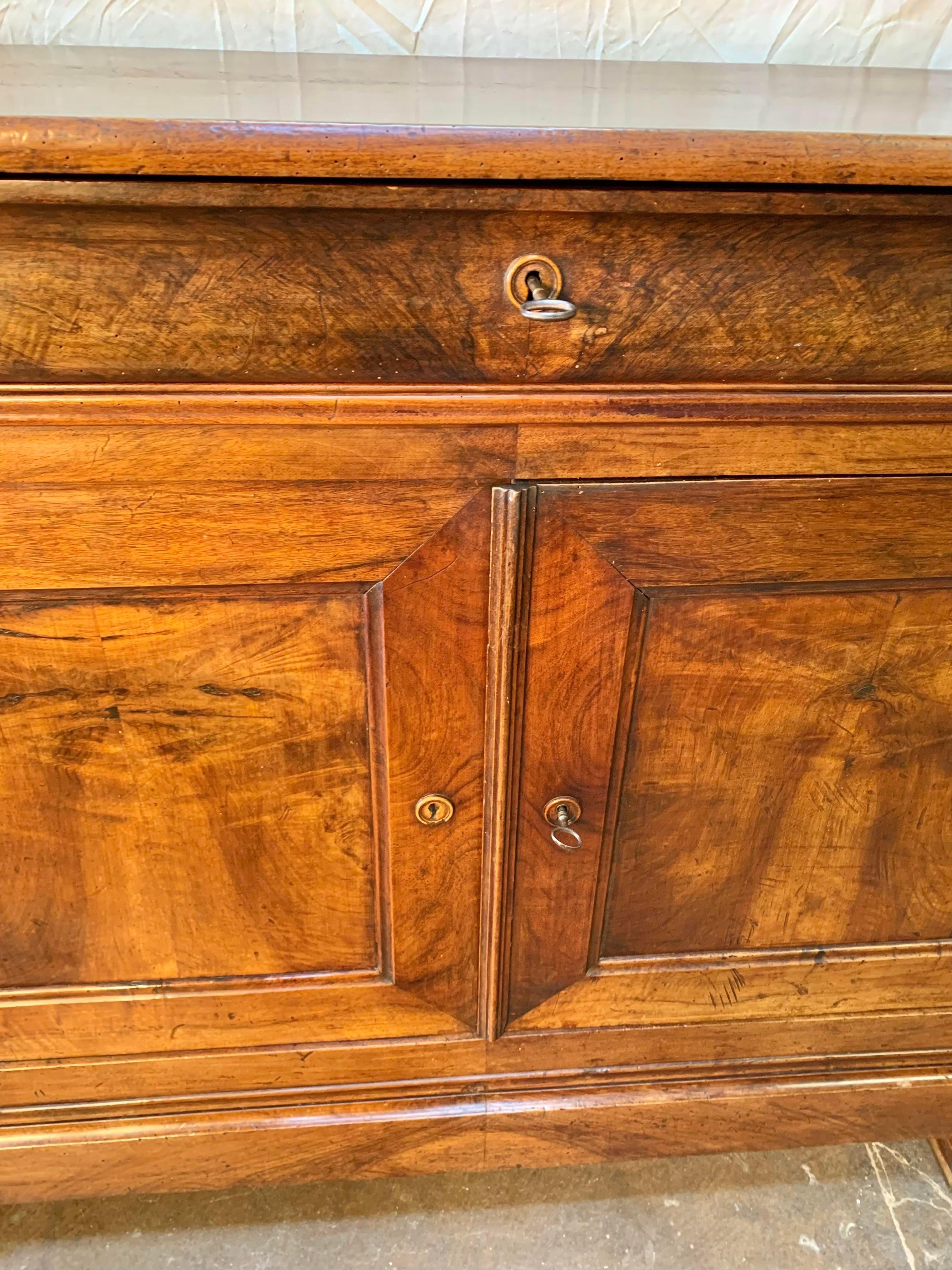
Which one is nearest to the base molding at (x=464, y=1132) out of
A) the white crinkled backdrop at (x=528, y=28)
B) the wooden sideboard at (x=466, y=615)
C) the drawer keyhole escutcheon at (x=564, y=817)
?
the wooden sideboard at (x=466, y=615)

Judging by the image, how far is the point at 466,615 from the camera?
56 centimetres

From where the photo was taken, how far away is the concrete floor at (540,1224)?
808 millimetres

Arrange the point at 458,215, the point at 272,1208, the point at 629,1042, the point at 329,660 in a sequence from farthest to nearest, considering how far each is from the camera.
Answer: the point at 272,1208
the point at 629,1042
the point at 329,660
the point at 458,215

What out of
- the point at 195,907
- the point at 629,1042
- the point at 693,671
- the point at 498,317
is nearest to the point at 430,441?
the point at 498,317

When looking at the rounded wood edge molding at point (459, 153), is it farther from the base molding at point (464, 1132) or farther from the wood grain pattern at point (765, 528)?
the base molding at point (464, 1132)

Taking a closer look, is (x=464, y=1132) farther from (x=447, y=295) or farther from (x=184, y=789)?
(x=447, y=295)

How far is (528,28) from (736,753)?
63 centimetres

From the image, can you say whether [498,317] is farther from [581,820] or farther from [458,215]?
[581,820]

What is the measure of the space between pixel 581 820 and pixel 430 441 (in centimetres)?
29

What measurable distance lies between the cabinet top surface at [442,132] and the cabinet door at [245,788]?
0.17 meters

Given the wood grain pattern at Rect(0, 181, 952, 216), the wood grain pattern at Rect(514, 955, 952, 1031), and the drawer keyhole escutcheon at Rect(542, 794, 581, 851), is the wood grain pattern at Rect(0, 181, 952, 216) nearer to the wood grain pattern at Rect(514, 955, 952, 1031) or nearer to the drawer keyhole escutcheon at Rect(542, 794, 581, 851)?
the drawer keyhole escutcheon at Rect(542, 794, 581, 851)

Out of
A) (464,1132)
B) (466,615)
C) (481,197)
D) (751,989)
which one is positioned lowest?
(464,1132)

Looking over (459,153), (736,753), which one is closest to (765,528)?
(736,753)

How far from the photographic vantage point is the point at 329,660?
574mm
